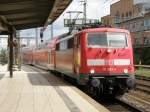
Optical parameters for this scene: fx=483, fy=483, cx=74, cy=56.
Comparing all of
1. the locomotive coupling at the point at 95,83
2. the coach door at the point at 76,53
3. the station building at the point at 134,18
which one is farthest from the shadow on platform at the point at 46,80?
the station building at the point at 134,18

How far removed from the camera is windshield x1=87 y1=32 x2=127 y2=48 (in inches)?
763

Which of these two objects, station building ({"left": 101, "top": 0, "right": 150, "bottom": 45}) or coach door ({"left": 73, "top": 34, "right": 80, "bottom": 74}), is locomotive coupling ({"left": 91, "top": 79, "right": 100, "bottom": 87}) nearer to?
coach door ({"left": 73, "top": 34, "right": 80, "bottom": 74})

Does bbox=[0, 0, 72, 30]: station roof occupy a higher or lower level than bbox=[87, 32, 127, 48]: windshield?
higher

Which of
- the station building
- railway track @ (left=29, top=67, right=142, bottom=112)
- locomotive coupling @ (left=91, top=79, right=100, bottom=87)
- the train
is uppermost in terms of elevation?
the station building

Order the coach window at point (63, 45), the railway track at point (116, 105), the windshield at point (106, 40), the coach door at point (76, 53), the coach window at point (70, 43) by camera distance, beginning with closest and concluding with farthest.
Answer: the railway track at point (116, 105) → the windshield at point (106, 40) → the coach door at point (76, 53) → the coach window at point (70, 43) → the coach window at point (63, 45)

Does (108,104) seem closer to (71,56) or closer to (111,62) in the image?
(111,62)

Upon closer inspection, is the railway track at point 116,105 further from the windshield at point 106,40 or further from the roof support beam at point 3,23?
the roof support beam at point 3,23

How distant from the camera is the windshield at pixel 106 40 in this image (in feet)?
63.6

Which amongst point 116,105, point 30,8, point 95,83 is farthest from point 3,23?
point 116,105

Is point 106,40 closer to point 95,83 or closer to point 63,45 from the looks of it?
point 95,83

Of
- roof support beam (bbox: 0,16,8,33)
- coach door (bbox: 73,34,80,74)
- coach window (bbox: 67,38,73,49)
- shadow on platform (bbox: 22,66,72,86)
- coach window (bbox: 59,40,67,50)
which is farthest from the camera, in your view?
coach window (bbox: 59,40,67,50)

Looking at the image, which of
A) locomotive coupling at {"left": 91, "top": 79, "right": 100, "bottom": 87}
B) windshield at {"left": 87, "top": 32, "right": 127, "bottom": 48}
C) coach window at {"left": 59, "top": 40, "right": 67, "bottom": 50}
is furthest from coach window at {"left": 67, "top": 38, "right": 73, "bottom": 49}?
locomotive coupling at {"left": 91, "top": 79, "right": 100, "bottom": 87}

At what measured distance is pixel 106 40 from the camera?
19438mm

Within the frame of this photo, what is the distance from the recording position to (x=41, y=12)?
20359mm
